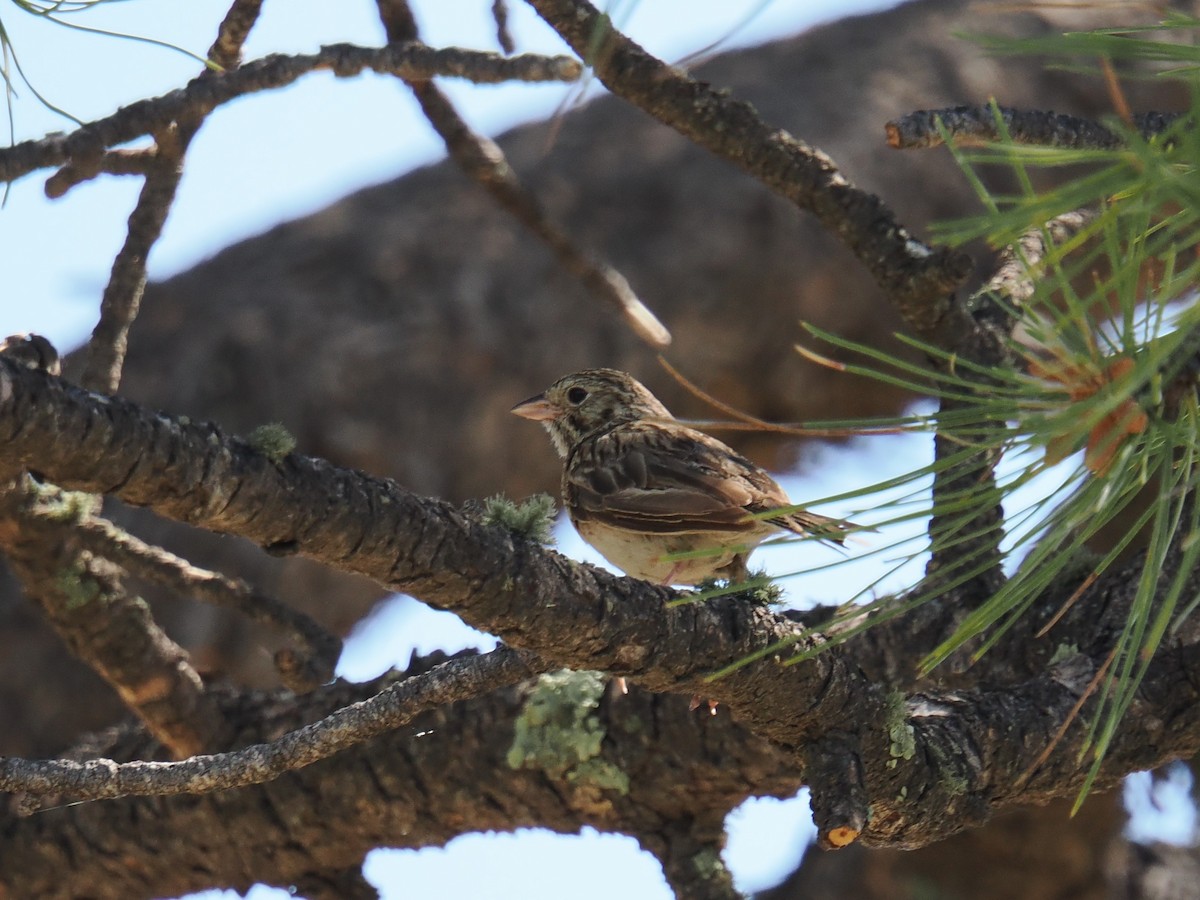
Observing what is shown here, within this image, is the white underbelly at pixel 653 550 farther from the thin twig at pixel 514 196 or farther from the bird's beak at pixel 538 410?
the bird's beak at pixel 538 410

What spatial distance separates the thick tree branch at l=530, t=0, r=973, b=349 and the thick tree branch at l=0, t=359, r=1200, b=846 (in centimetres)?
94

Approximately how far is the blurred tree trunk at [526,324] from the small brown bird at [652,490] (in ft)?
4.12

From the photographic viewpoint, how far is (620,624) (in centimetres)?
249

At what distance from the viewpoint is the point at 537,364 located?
6.86 meters

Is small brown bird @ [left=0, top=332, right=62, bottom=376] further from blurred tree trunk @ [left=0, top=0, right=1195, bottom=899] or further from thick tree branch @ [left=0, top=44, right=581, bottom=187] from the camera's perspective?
blurred tree trunk @ [left=0, top=0, right=1195, bottom=899]

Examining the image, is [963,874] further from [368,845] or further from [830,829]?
[830,829]

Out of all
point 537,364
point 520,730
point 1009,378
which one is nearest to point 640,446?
point 520,730

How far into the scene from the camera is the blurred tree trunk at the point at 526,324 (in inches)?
238

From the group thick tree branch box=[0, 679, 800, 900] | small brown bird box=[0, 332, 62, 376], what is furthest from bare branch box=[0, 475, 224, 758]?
small brown bird box=[0, 332, 62, 376]

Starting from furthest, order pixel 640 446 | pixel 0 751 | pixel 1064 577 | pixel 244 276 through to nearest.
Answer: pixel 244 276, pixel 0 751, pixel 640 446, pixel 1064 577

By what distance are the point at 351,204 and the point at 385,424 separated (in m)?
1.53

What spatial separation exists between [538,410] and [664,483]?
1.10 meters

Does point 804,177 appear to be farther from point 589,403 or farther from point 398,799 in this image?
point 398,799

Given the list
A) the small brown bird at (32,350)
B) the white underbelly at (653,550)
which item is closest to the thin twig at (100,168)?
the small brown bird at (32,350)
